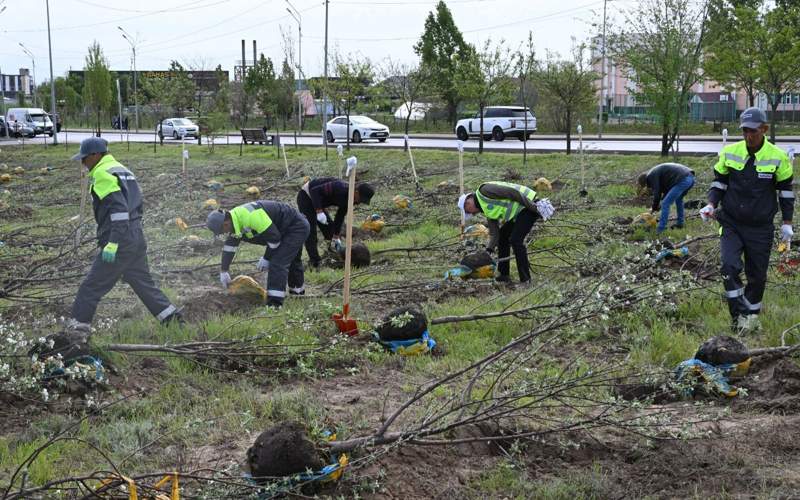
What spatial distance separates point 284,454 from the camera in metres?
4.16

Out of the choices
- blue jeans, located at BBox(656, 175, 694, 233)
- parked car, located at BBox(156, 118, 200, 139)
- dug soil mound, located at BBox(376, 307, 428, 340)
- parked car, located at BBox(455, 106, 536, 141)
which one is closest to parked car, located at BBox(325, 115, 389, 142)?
parked car, located at BBox(455, 106, 536, 141)

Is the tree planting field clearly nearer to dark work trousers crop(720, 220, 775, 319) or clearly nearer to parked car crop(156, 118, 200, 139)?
dark work trousers crop(720, 220, 775, 319)

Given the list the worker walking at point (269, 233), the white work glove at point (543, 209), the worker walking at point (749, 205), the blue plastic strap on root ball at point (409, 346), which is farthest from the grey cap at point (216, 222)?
the worker walking at point (749, 205)

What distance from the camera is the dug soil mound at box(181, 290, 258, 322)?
7.79 m

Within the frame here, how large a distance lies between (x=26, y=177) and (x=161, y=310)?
20264 mm

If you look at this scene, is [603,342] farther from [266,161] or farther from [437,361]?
[266,161]

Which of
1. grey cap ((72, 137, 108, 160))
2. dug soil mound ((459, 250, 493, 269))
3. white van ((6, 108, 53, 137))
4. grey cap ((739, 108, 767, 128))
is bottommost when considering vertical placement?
dug soil mound ((459, 250, 493, 269))

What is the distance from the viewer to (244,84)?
43.6 meters

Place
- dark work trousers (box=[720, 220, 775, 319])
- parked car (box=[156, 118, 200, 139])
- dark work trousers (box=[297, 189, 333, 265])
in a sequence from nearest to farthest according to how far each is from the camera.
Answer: dark work trousers (box=[720, 220, 775, 319]) → dark work trousers (box=[297, 189, 333, 265]) → parked car (box=[156, 118, 200, 139])

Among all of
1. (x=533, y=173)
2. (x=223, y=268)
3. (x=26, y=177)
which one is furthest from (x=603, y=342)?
(x=26, y=177)

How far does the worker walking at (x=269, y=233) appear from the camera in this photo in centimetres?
780

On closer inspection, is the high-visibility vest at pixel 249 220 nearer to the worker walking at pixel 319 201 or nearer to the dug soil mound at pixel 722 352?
the worker walking at pixel 319 201

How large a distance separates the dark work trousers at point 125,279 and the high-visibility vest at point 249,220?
0.95m

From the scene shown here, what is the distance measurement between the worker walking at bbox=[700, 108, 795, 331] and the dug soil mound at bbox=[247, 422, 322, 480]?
442 centimetres
